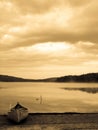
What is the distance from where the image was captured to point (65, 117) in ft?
99.2

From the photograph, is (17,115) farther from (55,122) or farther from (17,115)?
(55,122)

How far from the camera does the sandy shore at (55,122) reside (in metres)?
26.4

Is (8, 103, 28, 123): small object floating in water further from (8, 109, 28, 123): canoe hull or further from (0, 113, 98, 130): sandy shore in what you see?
(0, 113, 98, 130): sandy shore

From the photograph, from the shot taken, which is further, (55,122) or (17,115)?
(55,122)

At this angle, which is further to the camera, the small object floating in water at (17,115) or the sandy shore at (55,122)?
the small object floating in water at (17,115)

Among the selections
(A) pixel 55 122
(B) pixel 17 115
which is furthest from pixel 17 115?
(A) pixel 55 122

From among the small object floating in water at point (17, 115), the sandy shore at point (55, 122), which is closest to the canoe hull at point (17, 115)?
the small object floating in water at point (17, 115)

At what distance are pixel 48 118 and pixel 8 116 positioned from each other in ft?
15.6

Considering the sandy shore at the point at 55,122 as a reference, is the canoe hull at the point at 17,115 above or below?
above

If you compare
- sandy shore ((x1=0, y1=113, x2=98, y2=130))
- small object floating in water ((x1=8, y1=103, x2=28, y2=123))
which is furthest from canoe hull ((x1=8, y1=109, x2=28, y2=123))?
sandy shore ((x1=0, y1=113, x2=98, y2=130))

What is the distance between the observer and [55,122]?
92.8ft

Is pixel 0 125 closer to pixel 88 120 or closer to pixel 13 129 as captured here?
pixel 13 129

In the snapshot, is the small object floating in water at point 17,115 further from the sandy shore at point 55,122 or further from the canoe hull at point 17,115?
the sandy shore at point 55,122

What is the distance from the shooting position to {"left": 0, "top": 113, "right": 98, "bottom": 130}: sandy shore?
2644 centimetres
